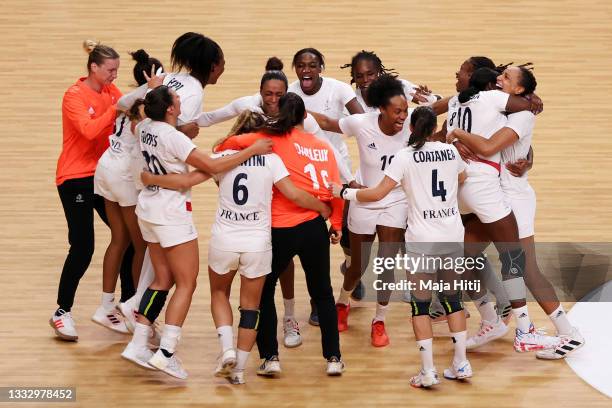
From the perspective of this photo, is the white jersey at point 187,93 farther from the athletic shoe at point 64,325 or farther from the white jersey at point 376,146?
the athletic shoe at point 64,325

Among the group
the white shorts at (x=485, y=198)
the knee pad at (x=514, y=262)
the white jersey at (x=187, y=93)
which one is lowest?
the knee pad at (x=514, y=262)

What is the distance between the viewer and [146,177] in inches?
248

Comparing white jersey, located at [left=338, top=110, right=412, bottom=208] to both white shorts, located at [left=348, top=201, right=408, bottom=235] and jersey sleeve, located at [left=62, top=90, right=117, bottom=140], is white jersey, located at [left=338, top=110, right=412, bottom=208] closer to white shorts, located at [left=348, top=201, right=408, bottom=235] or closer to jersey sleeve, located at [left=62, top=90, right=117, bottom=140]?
white shorts, located at [left=348, top=201, right=408, bottom=235]

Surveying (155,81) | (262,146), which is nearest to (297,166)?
(262,146)

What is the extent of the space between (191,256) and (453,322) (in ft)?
5.47

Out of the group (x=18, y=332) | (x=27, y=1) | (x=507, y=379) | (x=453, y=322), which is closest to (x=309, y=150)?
(x=453, y=322)

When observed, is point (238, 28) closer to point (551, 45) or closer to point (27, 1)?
point (27, 1)

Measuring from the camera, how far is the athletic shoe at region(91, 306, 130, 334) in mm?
6996

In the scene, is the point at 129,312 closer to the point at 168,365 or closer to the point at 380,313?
the point at 168,365

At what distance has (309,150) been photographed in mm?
6301

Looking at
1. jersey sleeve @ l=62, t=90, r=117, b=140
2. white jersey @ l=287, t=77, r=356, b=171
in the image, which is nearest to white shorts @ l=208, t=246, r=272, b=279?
jersey sleeve @ l=62, t=90, r=117, b=140

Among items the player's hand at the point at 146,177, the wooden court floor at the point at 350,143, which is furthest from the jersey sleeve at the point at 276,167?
the wooden court floor at the point at 350,143

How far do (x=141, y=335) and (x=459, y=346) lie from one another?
198cm

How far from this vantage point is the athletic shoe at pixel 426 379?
624 centimetres
